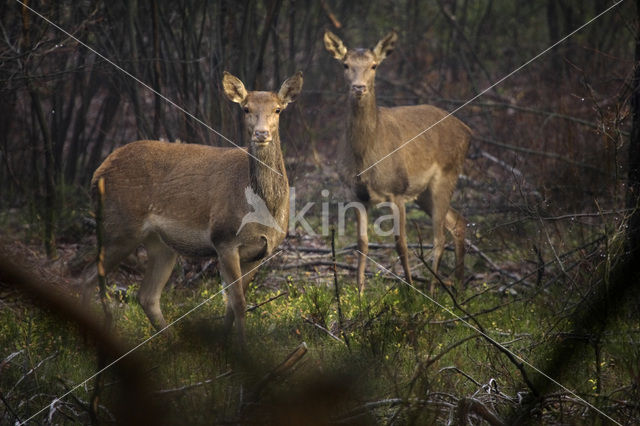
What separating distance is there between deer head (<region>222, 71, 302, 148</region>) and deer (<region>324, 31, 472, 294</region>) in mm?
1686

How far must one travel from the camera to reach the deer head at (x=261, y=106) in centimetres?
590

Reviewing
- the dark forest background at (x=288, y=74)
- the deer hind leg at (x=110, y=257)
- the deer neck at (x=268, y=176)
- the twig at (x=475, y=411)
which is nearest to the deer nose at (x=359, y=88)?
the dark forest background at (x=288, y=74)

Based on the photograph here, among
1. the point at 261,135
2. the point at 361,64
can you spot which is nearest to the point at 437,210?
the point at 361,64

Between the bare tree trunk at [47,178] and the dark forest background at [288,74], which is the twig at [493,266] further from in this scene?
the bare tree trunk at [47,178]

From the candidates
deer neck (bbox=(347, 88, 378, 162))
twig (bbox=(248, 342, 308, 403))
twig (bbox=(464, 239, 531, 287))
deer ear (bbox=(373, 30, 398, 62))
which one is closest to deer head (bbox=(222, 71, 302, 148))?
deer neck (bbox=(347, 88, 378, 162))

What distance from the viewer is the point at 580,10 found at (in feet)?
44.3

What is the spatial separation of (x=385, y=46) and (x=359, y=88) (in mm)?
841

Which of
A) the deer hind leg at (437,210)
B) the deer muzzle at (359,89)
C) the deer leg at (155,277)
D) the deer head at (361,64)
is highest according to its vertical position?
the deer head at (361,64)

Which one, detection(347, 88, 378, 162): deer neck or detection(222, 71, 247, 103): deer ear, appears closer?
detection(222, 71, 247, 103): deer ear

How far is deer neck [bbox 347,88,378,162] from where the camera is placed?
8328mm

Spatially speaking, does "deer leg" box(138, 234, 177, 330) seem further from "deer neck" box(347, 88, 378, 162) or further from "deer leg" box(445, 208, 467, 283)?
"deer leg" box(445, 208, 467, 283)

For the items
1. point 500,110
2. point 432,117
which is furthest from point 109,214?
point 500,110

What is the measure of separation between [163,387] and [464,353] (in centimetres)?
235

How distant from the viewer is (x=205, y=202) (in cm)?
643
